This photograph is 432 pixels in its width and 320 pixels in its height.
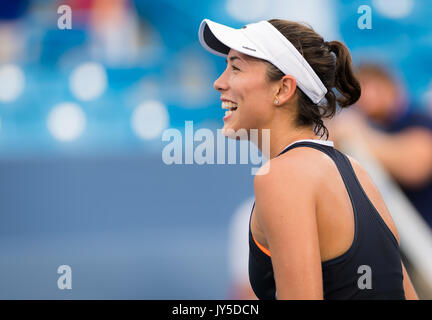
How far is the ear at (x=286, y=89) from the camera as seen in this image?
1.35 meters

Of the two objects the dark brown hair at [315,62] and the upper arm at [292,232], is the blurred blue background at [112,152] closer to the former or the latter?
the dark brown hair at [315,62]

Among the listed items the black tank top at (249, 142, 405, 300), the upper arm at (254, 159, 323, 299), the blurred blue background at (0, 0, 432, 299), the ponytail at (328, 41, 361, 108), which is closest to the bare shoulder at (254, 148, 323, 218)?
the upper arm at (254, 159, 323, 299)

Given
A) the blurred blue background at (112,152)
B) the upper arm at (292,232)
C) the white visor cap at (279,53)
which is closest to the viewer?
the upper arm at (292,232)

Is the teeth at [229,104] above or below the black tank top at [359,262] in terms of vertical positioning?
above

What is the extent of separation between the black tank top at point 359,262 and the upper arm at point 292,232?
103mm

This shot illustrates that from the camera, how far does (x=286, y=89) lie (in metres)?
1.36

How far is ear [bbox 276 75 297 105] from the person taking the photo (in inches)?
53.0

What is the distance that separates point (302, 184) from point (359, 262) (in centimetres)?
22

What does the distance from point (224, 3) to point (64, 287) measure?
1.91 m

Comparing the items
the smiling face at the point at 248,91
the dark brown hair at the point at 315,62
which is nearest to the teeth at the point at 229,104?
the smiling face at the point at 248,91

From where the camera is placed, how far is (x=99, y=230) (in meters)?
3.02

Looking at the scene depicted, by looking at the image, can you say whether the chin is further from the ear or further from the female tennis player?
the ear
